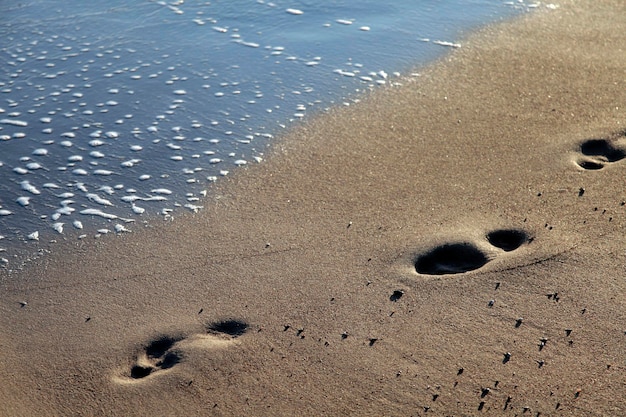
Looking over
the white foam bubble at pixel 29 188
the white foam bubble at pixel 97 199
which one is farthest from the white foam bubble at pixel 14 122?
the white foam bubble at pixel 97 199

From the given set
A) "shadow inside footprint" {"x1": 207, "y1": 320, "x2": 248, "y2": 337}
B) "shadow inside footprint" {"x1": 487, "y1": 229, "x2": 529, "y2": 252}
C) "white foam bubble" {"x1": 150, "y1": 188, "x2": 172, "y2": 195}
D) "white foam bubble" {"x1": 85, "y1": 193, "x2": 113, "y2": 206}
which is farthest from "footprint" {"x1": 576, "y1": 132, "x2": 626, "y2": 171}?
"white foam bubble" {"x1": 85, "y1": 193, "x2": 113, "y2": 206}

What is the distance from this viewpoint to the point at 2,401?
3477mm

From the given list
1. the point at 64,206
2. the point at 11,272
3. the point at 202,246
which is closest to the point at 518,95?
the point at 202,246

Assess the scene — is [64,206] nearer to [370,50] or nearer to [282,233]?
[282,233]

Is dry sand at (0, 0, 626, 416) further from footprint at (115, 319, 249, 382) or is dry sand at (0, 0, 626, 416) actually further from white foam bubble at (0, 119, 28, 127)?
white foam bubble at (0, 119, 28, 127)

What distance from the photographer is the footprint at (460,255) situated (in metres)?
4.10

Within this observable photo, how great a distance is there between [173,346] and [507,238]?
2.05 m

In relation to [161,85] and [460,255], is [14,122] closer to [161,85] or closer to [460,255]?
[161,85]

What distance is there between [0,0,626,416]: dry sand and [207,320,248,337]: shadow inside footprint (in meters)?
0.02

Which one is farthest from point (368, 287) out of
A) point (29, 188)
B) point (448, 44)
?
point (448, 44)

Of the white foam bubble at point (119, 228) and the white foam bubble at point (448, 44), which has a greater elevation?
the white foam bubble at point (448, 44)

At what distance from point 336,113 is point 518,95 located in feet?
4.86

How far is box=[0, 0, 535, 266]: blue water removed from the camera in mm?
4984

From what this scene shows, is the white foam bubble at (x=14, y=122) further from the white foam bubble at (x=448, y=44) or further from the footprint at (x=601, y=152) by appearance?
the footprint at (x=601, y=152)
